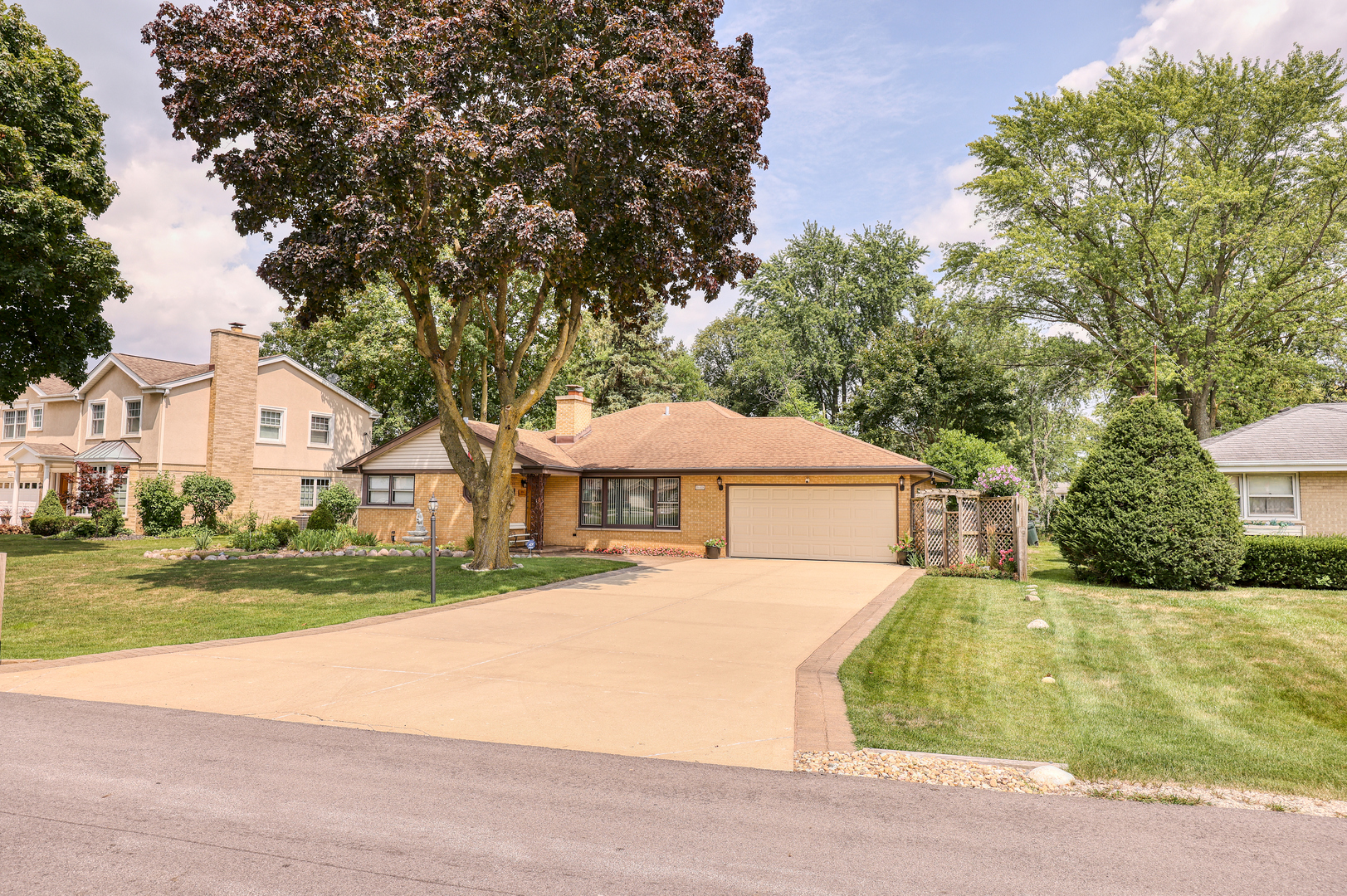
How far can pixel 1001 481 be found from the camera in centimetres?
1716

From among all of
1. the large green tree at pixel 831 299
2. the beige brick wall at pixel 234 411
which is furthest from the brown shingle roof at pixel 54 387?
the large green tree at pixel 831 299

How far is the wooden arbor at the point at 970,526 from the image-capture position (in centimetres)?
1688

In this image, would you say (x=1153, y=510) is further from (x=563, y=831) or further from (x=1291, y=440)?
(x=563, y=831)

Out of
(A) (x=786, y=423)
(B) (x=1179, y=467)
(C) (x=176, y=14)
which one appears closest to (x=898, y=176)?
(A) (x=786, y=423)

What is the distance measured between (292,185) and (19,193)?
7.59 meters

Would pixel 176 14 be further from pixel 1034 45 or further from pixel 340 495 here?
pixel 1034 45

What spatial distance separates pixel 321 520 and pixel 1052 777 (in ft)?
74.2

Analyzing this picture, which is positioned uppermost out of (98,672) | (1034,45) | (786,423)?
(1034,45)

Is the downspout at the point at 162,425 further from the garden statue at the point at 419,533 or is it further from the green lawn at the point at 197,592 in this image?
the garden statue at the point at 419,533

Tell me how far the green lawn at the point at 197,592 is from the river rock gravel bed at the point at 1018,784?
8716mm

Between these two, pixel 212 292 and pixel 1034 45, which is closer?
pixel 1034 45

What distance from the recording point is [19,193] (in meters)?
16.5

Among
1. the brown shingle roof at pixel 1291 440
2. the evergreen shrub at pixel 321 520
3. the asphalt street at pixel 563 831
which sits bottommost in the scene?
the asphalt street at pixel 563 831

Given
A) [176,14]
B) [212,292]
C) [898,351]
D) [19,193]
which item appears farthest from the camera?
[898,351]
